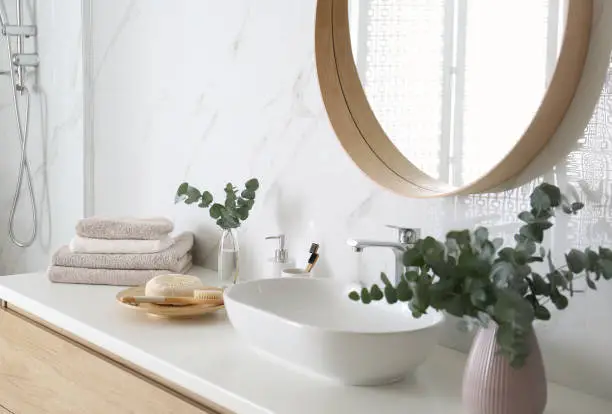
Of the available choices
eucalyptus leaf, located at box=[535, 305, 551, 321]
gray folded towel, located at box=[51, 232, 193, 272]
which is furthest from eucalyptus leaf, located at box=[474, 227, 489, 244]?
gray folded towel, located at box=[51, 232, 193, 272]

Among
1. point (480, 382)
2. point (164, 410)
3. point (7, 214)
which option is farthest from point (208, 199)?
point (7, 214)

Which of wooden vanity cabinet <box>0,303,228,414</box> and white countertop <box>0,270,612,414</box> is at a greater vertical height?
white countertop <box>0,270,612,414</box>

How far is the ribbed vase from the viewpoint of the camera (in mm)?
1112

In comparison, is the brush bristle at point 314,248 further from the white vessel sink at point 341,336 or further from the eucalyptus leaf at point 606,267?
the eucalyptus leaf at point 606,267

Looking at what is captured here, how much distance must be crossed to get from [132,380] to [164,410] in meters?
0.11

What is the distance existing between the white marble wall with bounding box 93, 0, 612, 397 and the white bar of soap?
27 cm

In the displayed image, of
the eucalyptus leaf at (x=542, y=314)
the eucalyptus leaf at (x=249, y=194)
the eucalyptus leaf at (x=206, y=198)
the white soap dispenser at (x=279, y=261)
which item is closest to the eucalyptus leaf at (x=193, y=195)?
the eucalyptus leaf at (x=206, y=198)

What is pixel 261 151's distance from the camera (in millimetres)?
1961

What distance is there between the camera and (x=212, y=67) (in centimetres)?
208

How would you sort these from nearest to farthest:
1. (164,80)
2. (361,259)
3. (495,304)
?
(495,304)
(361,259)
(164,80)

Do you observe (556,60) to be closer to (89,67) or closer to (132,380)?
(132,380)

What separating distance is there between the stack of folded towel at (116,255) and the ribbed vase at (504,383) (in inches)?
39.2

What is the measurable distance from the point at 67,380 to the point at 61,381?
0.09ft

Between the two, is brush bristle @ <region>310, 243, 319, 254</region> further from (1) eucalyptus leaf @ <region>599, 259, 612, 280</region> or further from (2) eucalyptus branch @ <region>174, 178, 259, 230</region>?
(1) eucalyptus leaf @ <region>599, 259, 612, 280</region>
